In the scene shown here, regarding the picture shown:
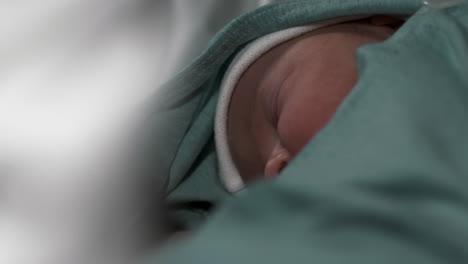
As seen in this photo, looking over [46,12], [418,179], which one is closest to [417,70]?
→ [418,179]

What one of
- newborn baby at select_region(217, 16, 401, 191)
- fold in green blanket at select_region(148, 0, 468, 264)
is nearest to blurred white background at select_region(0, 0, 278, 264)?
newborn baby at select_region(217, 16, 401, 191)

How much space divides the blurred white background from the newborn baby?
0.33 ft

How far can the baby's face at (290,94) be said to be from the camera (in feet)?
1.48

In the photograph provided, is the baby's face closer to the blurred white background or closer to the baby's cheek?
the baby's cheek

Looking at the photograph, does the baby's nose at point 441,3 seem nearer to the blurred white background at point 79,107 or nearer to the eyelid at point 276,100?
the eyelid at point 276,100

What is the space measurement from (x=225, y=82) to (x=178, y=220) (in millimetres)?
143

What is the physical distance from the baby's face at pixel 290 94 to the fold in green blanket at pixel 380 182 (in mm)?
53

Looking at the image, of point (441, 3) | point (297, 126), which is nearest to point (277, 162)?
point (297, 126)

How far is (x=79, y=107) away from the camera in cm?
60

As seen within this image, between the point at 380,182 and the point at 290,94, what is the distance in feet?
0.68

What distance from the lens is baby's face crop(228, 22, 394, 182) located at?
452 mm

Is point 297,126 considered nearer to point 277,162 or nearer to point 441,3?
point 277,162

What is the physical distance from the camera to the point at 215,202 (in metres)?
0.61

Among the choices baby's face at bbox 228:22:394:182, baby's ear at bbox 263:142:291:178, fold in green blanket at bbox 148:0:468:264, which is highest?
baby's face at bbox 228:22:394:182
